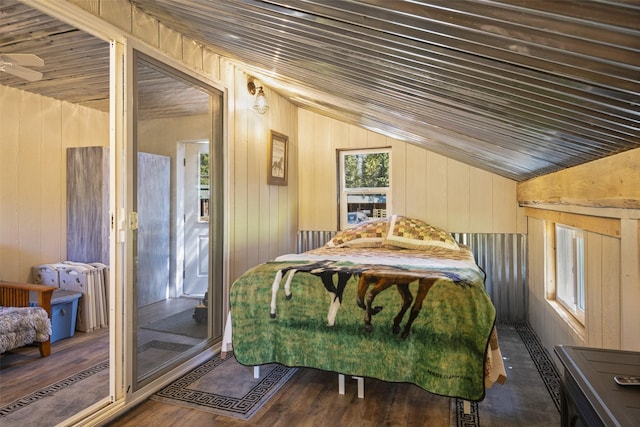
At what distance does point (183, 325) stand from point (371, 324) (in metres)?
1.56

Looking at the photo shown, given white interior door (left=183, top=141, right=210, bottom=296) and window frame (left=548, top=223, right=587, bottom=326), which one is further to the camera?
white interior door (left=183, top=141, right=210, bottom=296)

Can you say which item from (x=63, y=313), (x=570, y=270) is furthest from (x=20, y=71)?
(x=570, y=270)

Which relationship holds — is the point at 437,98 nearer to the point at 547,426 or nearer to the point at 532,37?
the point at 532,37

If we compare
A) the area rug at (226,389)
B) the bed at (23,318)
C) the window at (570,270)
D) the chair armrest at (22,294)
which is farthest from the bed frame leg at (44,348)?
the window at (570,270)

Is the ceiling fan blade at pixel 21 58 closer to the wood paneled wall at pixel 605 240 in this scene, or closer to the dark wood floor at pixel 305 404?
the dark wood floor at pixel 305 404

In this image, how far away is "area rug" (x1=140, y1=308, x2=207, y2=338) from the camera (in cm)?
275

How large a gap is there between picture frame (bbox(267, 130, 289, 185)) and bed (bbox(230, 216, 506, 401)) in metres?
1.47

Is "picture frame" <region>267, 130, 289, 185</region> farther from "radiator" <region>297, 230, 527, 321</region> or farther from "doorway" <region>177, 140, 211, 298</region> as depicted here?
"radiator" <region>297, 230, 527, 321</region>

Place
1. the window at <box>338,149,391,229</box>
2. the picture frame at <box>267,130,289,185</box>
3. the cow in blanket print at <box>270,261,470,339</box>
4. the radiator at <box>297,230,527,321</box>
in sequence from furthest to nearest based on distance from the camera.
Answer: the window at <box>338,149,391,229</box>, the picture frame at <box>267,130,289,185</box>, the radiator at <box>297,230,527,321</box>, the cow in blanket print at <box>270,261,470,339</box>

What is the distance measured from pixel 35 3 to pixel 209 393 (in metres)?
2.24

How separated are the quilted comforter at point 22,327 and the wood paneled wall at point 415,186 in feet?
8.77

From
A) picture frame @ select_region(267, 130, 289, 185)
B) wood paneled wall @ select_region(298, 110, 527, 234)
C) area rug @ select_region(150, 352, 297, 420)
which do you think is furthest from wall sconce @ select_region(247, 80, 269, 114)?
area rug @ select_region(150, 352, 297, 420)

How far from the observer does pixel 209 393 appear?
2346 millimetres

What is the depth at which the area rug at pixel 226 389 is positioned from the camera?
85.8 inches
